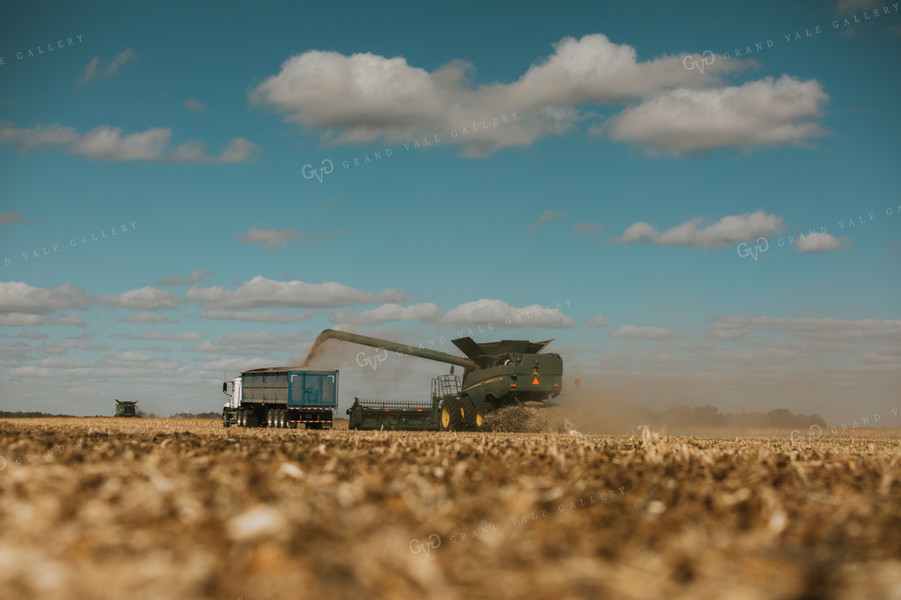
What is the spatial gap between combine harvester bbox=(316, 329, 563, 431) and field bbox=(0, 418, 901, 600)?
22.3m

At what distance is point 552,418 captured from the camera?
31328 mm

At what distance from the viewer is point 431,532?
5398mm

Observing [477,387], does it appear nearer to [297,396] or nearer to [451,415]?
[451,415]

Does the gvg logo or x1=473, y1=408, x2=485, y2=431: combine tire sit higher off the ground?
the gvg logo

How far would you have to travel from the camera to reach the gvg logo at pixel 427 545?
16.1 ft

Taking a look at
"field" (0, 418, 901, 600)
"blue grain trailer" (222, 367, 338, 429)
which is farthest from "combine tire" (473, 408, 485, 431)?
"field" (0, 418, 901, 600)

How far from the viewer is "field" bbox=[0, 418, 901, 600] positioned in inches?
153

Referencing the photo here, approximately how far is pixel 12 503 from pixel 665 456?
852 centimetres

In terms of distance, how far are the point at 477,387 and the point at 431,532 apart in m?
28.3

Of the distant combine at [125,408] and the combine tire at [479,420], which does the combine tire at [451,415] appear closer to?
the combine tire at [479,420]

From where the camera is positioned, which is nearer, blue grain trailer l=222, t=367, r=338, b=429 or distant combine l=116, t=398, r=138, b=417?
blue grain trailer l=222, t=367, r=338, b=429

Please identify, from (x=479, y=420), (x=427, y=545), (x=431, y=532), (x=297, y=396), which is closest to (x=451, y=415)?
(x=479, y=420)

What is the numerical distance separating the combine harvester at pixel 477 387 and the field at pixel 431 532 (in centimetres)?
2232

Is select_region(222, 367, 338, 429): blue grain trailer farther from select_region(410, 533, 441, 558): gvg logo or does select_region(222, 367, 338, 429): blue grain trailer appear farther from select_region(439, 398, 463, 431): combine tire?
select_region(410, 533, 441, 558): gvg logo
